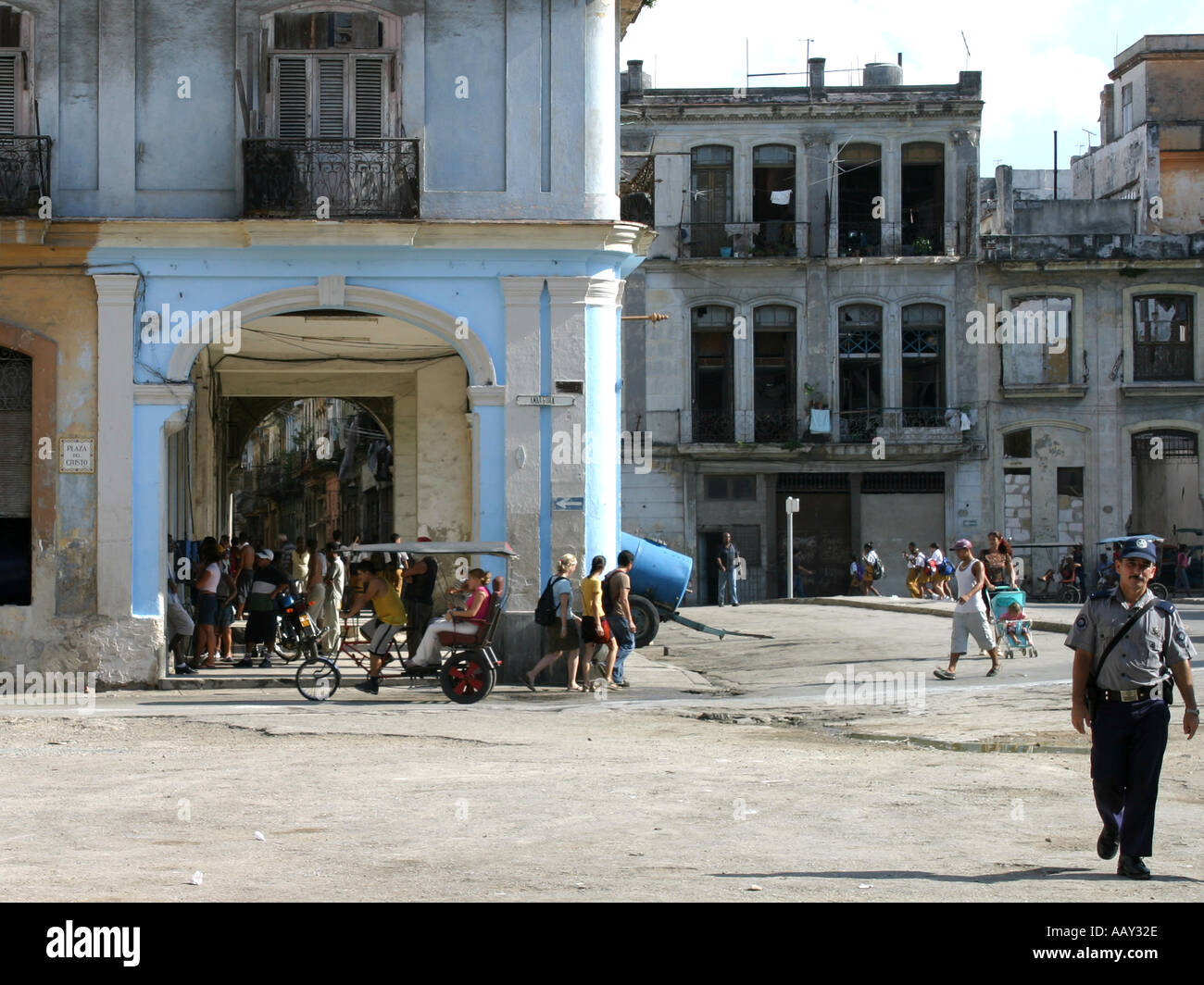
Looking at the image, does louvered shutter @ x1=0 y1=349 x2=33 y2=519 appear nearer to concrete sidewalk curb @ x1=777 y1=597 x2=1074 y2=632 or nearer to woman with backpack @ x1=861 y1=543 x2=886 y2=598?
concrete sidewalk curb @ x1=777 y1=597 x2=1074 y2=632

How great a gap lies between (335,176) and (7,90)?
12.1 ft

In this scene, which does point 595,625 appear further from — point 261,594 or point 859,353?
point 859,353

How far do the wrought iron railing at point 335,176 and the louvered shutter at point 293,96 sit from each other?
501mm

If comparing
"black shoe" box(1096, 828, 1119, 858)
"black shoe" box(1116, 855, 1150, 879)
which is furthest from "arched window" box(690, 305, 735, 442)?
"black shoe" box(1116, 855, 1150, 879)

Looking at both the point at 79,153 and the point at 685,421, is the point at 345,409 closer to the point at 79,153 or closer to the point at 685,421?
the point at 685,421

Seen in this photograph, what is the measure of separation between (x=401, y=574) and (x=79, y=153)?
20.4 ft

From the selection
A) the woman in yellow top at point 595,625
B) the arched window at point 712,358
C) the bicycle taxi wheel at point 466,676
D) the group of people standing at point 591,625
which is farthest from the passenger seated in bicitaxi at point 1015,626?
the arched window at point 712,358

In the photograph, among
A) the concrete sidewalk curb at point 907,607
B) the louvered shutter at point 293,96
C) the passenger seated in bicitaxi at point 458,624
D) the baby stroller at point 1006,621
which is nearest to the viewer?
the passenger seated in bicitaxi at point 458,624

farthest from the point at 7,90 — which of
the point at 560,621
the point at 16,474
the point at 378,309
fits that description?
the point at 560,621

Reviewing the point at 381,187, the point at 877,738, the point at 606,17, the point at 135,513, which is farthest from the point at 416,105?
the point at 877,738

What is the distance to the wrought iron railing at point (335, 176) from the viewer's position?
60.5ft

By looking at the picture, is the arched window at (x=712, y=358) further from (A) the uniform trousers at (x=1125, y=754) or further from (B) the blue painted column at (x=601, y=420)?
(A) the uniform trousers at (x=1125, y=754)

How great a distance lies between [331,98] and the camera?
62.7ft

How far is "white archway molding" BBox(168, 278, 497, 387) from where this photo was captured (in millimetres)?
18656
